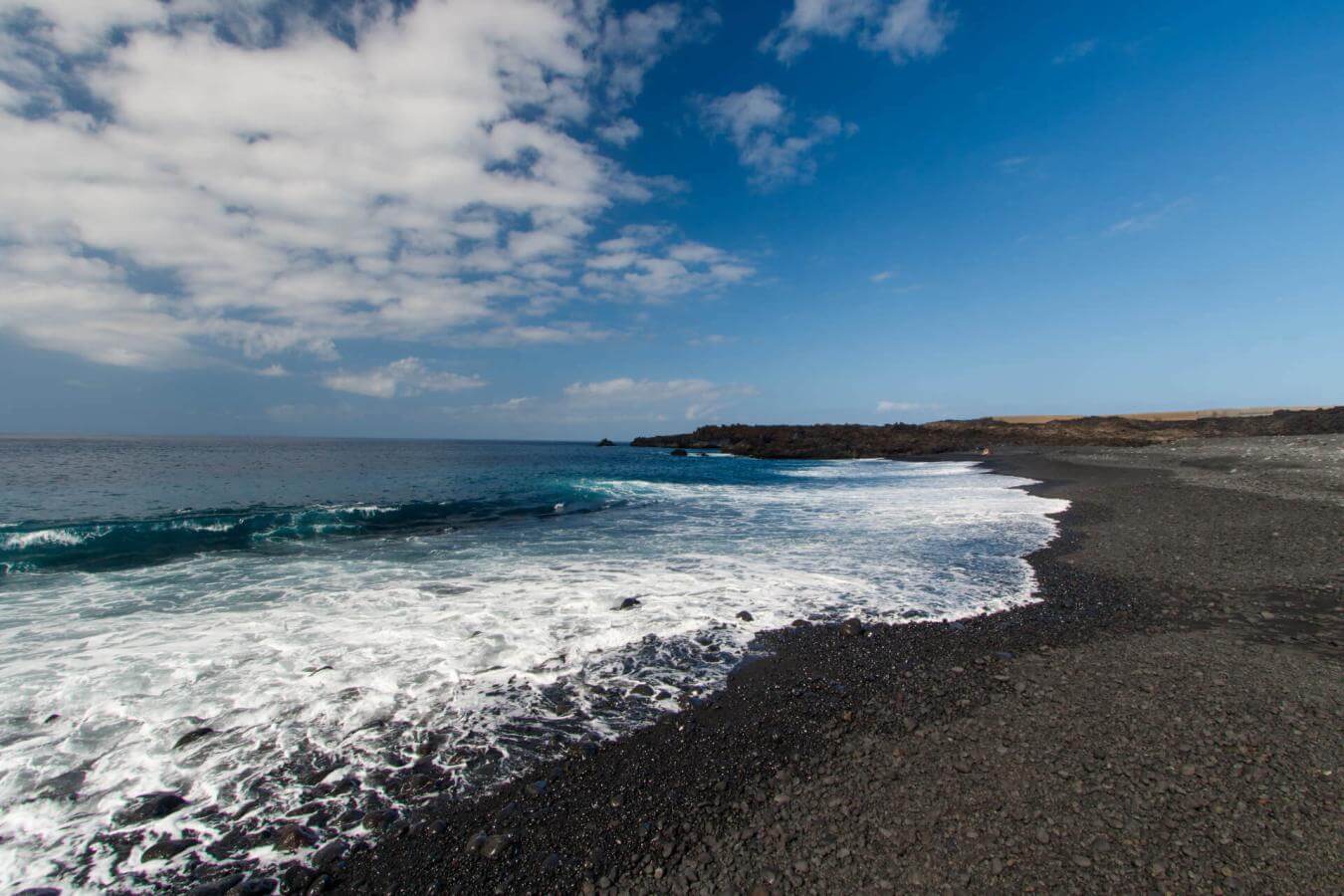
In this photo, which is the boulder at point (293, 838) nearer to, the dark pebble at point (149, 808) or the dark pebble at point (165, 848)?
the dark pebble at point (165, 848)

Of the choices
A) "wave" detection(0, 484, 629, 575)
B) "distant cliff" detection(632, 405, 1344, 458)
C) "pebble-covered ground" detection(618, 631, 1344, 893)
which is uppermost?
"distant cliff" detection(632, 405, 1344, 458)

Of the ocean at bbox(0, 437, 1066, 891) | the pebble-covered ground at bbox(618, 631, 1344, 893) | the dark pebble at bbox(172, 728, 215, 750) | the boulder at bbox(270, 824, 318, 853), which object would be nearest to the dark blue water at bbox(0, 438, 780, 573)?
the ocean at bbox(0, 437, 1066, 891)

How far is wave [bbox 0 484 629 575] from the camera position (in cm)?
1355

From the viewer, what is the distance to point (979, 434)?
70688mm

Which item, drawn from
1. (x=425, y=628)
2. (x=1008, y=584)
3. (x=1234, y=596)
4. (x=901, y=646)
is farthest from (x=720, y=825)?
(x=1234, y=596)

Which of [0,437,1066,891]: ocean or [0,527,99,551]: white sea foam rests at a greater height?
[0,527,99,551]: white sea foam

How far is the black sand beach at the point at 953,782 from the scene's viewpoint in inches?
130

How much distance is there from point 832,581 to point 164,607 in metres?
12.3

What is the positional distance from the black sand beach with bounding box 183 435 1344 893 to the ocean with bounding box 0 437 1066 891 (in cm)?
69

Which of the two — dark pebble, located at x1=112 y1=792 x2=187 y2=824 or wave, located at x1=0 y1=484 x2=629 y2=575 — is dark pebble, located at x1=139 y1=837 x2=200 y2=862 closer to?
dark pebble, located at x1=112 y1=792 x2=187 y2=824

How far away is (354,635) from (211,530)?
526 inches

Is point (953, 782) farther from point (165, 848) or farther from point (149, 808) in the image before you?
point (149, 808)

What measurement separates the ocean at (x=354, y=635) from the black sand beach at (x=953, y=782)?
27.0 inches

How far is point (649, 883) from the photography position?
331cm
